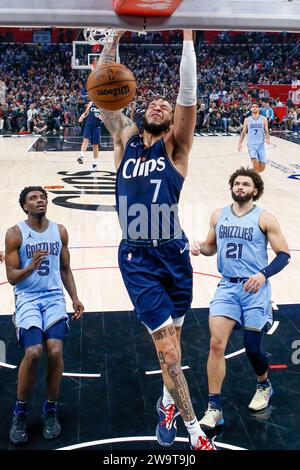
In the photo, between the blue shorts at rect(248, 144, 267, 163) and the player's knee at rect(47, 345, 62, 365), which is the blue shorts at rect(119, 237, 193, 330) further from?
the blue shorts at rect(248, 144, 267, 163)

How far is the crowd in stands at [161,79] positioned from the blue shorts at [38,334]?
1699cm

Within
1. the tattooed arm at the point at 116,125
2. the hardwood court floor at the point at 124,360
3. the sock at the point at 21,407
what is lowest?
the hardwood court floor at the point at 124,360

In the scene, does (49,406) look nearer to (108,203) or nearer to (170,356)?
(170,356)

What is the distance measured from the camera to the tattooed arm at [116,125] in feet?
11.2

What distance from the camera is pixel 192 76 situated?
3.15 m

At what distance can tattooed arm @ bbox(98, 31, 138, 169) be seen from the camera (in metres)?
3.42

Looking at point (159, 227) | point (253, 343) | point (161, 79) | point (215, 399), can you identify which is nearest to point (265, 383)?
point (253, 343)

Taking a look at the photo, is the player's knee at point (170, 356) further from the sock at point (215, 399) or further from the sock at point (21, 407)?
the sock at point (21, 407)

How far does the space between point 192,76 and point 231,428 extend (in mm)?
2184

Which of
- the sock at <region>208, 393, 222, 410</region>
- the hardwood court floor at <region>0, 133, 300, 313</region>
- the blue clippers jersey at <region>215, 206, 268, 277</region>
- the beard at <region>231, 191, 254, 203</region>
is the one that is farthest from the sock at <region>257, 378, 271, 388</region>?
the hardwood court floor at <region>0, 133, 300, 313</region>

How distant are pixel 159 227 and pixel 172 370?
818 millimetres

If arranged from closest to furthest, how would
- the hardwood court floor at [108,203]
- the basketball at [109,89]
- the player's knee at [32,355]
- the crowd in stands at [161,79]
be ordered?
the basketball at [109,89]
the player's knee at [32,355]
the hardwood court floor at [108,203]
the crowd in stands at [161,79]

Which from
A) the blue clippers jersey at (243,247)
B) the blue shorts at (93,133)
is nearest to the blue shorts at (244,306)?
the blue clippers jersey at (243,247)

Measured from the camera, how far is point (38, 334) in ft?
12.1
